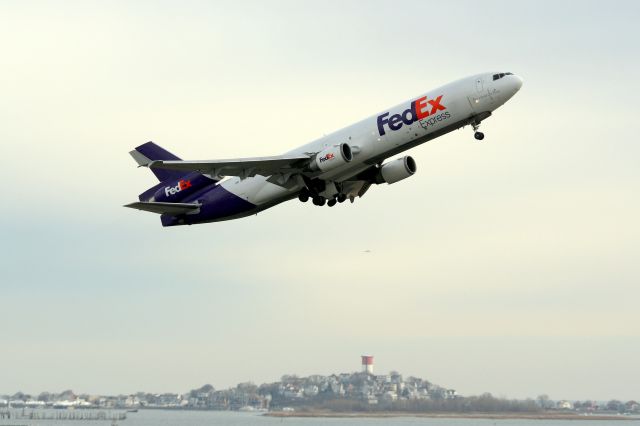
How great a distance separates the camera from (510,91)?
201ft

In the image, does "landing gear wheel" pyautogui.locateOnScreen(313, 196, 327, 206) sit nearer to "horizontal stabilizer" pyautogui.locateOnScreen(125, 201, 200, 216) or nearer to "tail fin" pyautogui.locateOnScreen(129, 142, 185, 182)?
"horizontal stabilizer" pyautogui.locateOnScreen(125, 201, 200, 216)

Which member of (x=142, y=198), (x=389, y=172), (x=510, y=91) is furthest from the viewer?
(x=142, y=198)

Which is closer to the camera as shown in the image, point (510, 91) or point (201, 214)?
point (510, 91)

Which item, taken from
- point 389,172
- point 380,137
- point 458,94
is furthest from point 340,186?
point 458,94

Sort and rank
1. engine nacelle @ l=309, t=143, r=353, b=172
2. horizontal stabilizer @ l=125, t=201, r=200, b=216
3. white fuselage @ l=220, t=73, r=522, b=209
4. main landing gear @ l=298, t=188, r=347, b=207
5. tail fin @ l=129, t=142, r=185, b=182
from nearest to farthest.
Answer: white fuselage @ l=220, t=73, r=522, b=209, engine nacelle @ l=309, t=143, r=353, b=172, main landing gear @ l=298, t=188, r=347, b=207, horizontal stabilizer @ l=125, t=201, r=200, b=216, tail fin @ l=129, t=142, r=185, b=182

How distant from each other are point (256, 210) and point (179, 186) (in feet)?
22.0

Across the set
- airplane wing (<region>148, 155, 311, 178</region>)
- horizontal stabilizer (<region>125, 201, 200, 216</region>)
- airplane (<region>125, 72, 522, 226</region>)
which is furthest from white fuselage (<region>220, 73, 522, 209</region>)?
horizontal stabilizer (<region>125, 201, 200, 216</region>)

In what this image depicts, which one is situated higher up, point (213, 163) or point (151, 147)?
point (151, 147)

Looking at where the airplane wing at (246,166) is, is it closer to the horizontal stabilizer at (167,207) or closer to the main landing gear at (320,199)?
the main landing gear at (320,199)

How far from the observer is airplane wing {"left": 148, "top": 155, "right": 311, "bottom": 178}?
63188 mm

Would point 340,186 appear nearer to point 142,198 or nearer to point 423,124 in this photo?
point 423,124

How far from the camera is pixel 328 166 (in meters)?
63.2

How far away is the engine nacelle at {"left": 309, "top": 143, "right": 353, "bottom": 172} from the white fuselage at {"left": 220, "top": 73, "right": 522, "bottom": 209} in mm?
579

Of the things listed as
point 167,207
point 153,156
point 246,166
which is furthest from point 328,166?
point 153,156
